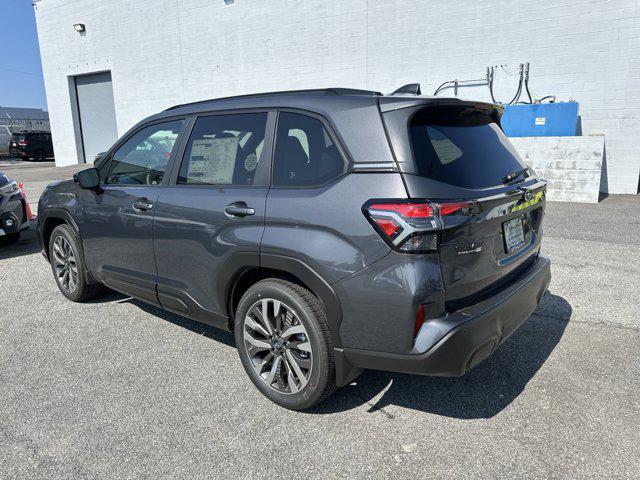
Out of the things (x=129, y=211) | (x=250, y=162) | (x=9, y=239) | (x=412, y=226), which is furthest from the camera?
(x=9, y=239)

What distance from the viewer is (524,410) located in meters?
2.78

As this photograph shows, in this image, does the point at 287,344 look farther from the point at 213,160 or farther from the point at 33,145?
the point at 33,145

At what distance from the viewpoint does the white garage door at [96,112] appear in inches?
823

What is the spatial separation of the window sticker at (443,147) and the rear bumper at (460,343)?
2.53 feet

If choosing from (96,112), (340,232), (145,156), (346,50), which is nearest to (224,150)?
(145,156)

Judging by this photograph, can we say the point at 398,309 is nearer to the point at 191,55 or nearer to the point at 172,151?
the point at 172,151

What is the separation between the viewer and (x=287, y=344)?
2.76m

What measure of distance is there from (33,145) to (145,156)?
28798mm

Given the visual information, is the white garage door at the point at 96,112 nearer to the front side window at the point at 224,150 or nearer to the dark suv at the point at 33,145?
the dark suv at the point at 33,145

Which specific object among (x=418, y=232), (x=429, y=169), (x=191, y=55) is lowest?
(x=418, y=232)

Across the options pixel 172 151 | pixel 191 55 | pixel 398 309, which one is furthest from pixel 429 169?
pixel 191 55

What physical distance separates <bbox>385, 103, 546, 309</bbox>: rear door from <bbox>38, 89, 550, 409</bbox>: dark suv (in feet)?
0.03

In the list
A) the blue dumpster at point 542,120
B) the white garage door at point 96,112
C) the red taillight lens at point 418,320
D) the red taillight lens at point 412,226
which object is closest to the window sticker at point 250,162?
the red taillight lens at point 412,226

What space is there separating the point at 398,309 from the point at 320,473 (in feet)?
2.86
